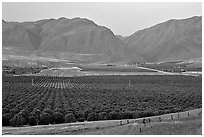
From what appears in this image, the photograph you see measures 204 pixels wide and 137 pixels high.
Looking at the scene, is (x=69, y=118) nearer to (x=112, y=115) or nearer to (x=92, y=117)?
(x=92, y=117)

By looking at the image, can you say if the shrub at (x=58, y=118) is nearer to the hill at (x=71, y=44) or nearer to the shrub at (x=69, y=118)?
the shrub at (x=69, y=118)

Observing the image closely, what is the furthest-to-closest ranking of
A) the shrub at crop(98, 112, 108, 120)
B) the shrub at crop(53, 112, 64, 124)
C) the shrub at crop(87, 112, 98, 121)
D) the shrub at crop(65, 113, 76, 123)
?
the shrub at crop(98, 112, 108, 120) → the shrub at crop(87, 112, 98, 121) → the shrub at crop(53, 112, 64, 124) → the shrub at crop(65, 113, 76, 123)

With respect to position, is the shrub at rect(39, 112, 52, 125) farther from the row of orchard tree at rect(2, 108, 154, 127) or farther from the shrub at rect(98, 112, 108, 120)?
the shrub at rect(98, 112, 108, 120)

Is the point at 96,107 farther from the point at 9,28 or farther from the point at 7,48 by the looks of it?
the point at 9,28

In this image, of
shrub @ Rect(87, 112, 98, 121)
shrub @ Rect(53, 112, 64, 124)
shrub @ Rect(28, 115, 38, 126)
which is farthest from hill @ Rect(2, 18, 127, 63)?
shrub @ Rect(28, 115, 38, 126)

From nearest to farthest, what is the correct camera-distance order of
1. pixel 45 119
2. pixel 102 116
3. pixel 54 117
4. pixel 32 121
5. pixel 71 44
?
pixel 32 121, pixel 45 119, pixel 54 117, pixel 102 116, pixel 71 44

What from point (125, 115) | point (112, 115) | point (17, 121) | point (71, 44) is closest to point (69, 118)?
point (112, 115)

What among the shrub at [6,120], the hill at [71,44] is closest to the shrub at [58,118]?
the shrub at [6,120]

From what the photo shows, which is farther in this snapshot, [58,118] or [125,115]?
[125,115]

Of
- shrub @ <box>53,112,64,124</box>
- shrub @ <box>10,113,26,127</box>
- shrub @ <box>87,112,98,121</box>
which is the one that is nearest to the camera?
shrub @ <box>10,113,26,127</box>

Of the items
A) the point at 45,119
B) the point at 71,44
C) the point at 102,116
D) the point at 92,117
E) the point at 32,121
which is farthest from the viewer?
the point at 71,44

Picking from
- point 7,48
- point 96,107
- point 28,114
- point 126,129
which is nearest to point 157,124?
point 126,129
